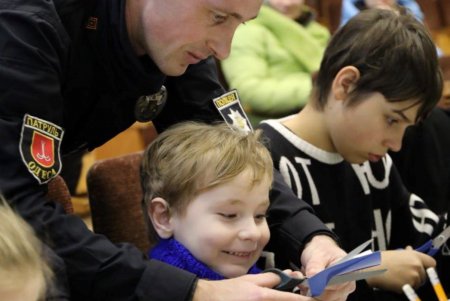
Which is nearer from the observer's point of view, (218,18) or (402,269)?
(218,18)

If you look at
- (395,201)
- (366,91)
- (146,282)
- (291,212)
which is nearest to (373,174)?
(395,201)

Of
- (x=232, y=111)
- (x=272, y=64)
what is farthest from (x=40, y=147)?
(x=272, y=64)

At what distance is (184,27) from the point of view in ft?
4.00

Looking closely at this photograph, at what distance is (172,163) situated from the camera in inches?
50.4

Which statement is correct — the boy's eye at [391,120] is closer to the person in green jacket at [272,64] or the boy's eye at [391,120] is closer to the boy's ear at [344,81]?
the boy's ear at [344,81]

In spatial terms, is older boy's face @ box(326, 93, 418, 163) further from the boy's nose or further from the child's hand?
the boy's nose

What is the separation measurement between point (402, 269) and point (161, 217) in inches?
21.6

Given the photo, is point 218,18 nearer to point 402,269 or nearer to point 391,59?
point 391,59

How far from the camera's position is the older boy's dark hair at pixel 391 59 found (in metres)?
1.64

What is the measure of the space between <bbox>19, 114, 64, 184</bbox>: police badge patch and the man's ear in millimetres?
251

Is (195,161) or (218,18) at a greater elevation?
(218,18)

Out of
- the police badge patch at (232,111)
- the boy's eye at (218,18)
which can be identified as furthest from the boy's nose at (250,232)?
the boy's eye at (218,18)

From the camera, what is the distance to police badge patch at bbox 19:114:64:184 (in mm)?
1024

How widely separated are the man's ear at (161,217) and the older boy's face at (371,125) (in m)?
0.56
